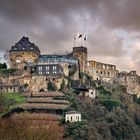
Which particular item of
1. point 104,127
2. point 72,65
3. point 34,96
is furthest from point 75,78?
point 104,127

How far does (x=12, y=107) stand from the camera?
12162 centimetres

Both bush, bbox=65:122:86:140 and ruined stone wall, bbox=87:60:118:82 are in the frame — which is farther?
ruined stone wall, bbox=87:60:118:82

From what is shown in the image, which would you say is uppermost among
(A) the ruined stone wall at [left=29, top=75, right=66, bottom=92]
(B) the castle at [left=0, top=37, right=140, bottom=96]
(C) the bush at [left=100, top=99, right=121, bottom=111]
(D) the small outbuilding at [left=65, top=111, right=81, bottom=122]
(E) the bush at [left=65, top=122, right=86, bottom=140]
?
(B) the castle at [left=0, top=37, right=140, bottom=96]

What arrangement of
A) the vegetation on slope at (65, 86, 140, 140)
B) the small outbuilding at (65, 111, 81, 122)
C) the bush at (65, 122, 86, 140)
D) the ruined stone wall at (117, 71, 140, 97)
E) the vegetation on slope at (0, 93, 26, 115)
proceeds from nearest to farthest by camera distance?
1. the bush at (65, 122, 86, 140)
2. the vegetation on slope at (65, 86, 140, 140)
3. the small outbuilding at (65, 111, 81, 122)
4. the vegetation on slope at (0, 93, 26, 115)
5. the ruined stone wall at (117, 71, 140, 97)

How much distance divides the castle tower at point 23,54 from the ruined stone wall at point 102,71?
42.2 ft

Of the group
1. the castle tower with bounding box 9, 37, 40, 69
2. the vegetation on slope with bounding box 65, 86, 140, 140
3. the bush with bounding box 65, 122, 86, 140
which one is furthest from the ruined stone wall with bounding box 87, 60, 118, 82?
the bush with bounding box 65, 122, 86, 140

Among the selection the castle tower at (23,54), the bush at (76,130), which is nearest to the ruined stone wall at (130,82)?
the castle tower at (23,54)

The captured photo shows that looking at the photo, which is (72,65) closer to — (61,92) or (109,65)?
(61,92)

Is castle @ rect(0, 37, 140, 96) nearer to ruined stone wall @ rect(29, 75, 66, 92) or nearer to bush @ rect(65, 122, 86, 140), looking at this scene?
ruined stone wall @ rect(29, 75, 66, 92)

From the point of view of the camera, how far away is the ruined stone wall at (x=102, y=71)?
148m

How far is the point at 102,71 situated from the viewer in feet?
497

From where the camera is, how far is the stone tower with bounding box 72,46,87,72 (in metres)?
144

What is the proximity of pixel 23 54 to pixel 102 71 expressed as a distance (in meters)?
20.0

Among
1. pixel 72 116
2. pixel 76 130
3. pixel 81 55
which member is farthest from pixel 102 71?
pixel 76 130
